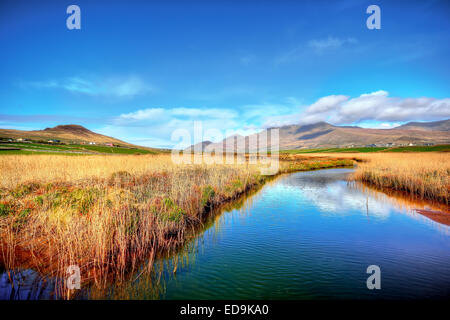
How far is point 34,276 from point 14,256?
120 centimetres

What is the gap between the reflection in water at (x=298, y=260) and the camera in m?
4.97

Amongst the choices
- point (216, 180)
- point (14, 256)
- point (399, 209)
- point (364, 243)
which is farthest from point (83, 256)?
point (399, 209)

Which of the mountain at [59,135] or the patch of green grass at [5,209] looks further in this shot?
the mountain at [59,135]

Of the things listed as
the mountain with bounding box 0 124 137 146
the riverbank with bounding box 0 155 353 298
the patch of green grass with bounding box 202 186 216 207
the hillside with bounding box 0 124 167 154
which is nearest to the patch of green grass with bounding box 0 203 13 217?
the riverbank with bounding box 0 155 353 298

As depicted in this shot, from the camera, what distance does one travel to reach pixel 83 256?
569 cm

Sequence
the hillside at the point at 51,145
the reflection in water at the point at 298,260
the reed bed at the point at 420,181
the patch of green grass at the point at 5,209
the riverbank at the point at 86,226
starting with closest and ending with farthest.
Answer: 1. the reflection in water at the point at 298,260
2. the riverbank at the point at 86,226
3. the patch of green grass at the point at 5,209
4. the reed bed at the point at 420,181
5. the hillside at the point at 51,145

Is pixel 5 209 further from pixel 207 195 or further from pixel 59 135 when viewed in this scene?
pixel 59 135

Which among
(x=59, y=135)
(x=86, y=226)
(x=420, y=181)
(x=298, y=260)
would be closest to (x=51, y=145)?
(x=86, y=226)

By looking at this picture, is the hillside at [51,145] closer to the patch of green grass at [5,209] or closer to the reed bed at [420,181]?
the patch of green grass at [5,209]

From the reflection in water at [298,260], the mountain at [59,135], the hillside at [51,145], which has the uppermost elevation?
the mountain at [59,135]

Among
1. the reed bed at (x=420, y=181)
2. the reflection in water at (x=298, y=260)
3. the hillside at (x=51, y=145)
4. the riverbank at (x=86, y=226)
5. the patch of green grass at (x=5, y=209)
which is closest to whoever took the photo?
the reflection in water at (x=298, y=260)

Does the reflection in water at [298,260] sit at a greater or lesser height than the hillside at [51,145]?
lesser

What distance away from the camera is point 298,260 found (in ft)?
21.4

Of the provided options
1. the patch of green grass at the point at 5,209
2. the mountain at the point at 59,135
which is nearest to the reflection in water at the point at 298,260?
the patch of green grass at the point at 5,209
